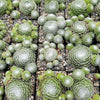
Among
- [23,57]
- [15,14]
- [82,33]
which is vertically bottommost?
[23,57]

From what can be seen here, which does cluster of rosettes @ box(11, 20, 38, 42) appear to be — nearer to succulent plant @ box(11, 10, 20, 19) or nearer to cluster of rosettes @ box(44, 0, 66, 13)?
succulent plant @ box(11, 10, 20, 19)

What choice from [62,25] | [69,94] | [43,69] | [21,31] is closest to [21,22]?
[21,31]

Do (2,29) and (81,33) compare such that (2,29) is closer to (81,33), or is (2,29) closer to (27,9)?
(27,9)

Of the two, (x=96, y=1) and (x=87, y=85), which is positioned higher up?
(x=96, y=1)

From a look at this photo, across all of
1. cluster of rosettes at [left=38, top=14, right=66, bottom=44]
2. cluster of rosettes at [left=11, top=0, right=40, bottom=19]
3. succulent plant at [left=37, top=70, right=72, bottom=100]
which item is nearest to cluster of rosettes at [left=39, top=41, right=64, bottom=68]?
cluster of rosettes at [left=38, top=14, right=66, bottom=44]

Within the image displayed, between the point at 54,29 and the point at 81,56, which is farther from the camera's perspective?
the point at 54,29

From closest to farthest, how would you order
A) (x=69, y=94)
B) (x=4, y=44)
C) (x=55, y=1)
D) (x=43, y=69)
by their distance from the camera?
(x=69, y=94) → (x=43, y=69) → (x=4, y=44) → (x=55, y=1)

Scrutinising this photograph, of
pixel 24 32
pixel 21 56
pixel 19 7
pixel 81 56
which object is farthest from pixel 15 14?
pixel 81 56

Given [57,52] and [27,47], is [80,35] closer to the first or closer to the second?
[57,52]
